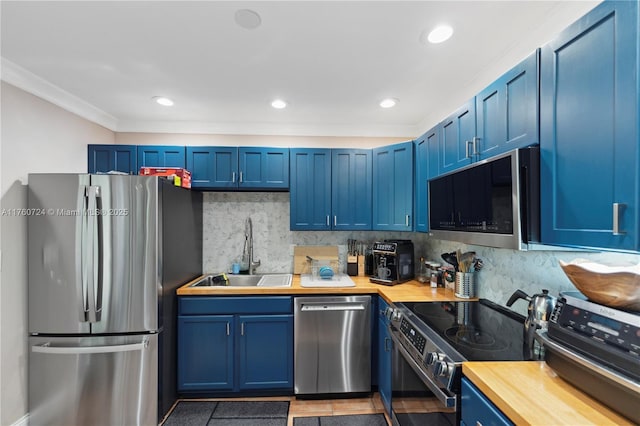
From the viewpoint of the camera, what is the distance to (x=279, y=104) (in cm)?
252

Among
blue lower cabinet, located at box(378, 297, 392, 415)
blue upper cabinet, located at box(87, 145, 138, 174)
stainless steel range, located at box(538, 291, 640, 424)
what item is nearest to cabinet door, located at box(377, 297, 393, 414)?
blue lower cabinet, located at box(378, 297, 392, 415)

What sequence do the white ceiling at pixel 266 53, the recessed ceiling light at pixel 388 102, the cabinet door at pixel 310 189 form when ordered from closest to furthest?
the white ceiling at pixel 266 53, the recessed ceiling light at pixel 388 102, the cabinet door at pixel 310 189

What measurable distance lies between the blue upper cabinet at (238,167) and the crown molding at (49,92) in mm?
921

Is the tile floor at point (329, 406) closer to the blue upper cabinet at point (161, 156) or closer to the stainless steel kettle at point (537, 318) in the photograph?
the stainless steel kettle at point (537, 318)

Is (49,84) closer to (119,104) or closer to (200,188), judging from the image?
(119,104)

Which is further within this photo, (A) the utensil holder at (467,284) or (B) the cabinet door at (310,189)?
(B) the cabinet door at (310,189)

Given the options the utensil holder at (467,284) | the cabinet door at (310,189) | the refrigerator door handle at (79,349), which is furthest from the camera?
the cabinet door at (310,189)

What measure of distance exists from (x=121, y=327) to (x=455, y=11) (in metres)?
2.93

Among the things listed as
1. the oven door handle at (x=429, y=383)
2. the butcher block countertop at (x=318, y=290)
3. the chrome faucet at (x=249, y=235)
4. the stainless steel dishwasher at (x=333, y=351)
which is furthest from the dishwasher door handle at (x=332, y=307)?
the chrome faucet at (x=249, y=235)

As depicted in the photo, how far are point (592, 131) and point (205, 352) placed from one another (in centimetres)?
281

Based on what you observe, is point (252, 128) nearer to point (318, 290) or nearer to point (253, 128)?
point (253, 128)

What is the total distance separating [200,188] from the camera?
2760mm

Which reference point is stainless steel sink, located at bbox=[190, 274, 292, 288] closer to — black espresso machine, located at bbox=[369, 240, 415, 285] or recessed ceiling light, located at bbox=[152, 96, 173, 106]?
black espresso machine, located at bbox=[369, 240, 415, 285]

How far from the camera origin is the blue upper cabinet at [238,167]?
2729 millimetres
